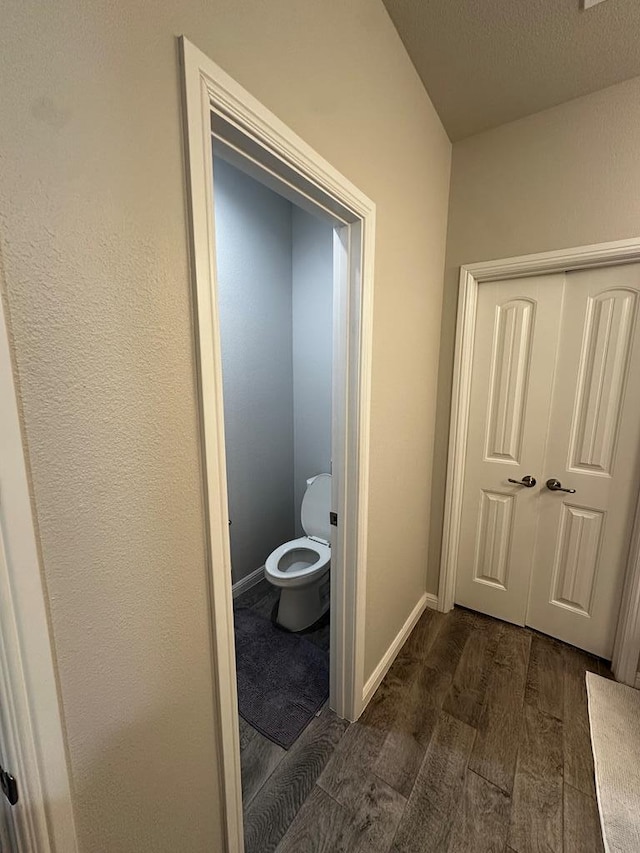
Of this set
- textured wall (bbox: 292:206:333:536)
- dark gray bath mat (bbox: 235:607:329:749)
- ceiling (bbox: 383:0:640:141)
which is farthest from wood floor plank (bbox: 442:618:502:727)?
ceiling (bbox: 383:0:640:141)

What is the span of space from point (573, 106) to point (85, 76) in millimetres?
2059

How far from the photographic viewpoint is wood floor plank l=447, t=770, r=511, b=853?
3.64ft

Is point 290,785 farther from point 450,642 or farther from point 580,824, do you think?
point 450,642

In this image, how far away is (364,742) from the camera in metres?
1.42

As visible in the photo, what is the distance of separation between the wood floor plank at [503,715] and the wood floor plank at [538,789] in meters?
0.03

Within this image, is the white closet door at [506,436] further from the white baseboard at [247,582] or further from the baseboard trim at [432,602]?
the white baseboard at [247,582]

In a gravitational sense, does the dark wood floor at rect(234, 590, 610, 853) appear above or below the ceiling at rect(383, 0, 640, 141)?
below

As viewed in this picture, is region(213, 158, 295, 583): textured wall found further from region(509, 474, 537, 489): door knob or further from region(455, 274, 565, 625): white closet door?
region(509, 474, 537, 489): door knob

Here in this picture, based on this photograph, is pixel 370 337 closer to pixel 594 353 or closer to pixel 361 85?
pixel 361 85

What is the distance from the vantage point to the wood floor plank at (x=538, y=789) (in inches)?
44.3

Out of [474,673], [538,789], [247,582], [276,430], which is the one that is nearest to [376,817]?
[538,789]

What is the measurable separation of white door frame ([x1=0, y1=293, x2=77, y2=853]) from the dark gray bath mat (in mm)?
1127

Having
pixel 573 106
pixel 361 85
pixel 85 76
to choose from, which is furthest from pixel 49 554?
pixel 573 106

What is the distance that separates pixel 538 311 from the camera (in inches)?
71.8
